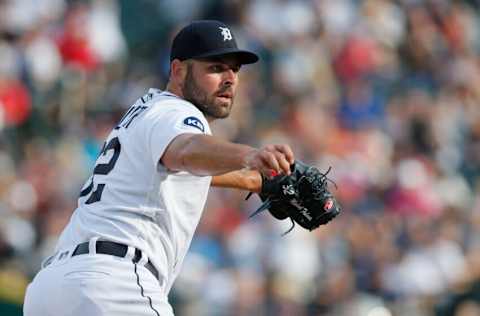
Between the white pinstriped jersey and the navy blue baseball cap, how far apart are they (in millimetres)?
211

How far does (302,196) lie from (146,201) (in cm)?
65

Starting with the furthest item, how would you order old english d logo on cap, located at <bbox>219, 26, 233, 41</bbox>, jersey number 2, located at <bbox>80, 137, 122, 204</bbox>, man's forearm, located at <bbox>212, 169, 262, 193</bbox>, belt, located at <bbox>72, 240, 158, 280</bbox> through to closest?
1. man's forearm, located at <bbox>212, 169, 262, 193</bbox>
2. old english d logo on cap, located at <bbox>219, 26, 233, 41</bbox>
3. jersey number 2, located at <bbox>80, 137, 122, 204</bbox>
4. belt, located at <bbox>72, 240, 158, 280</bbox>

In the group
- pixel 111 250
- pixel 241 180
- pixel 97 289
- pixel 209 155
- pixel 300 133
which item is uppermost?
pixel 209 155

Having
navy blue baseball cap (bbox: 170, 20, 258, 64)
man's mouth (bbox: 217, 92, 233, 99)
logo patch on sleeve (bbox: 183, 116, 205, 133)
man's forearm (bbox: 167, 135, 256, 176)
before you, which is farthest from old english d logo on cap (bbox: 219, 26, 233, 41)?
man's forearm (bbox: 167, 135, 256, 176)

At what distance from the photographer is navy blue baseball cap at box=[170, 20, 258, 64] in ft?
15.5

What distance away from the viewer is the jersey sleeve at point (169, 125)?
4297 mm

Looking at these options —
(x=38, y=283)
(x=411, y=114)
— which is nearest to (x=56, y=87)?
(x=411, y=114)

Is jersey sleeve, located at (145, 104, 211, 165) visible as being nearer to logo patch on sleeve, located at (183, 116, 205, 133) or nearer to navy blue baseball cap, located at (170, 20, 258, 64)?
logo patch on sleeve, located at (183, 116, 205, 133)

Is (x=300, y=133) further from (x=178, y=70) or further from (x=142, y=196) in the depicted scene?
(x=142, y=196)

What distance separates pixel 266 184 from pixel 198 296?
5588 mm

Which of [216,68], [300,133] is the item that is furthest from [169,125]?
[300,133]

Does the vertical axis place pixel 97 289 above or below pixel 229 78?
below

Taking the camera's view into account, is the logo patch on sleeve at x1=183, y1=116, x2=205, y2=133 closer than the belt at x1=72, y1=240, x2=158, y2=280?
Yes

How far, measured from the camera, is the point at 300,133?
11.5 m
